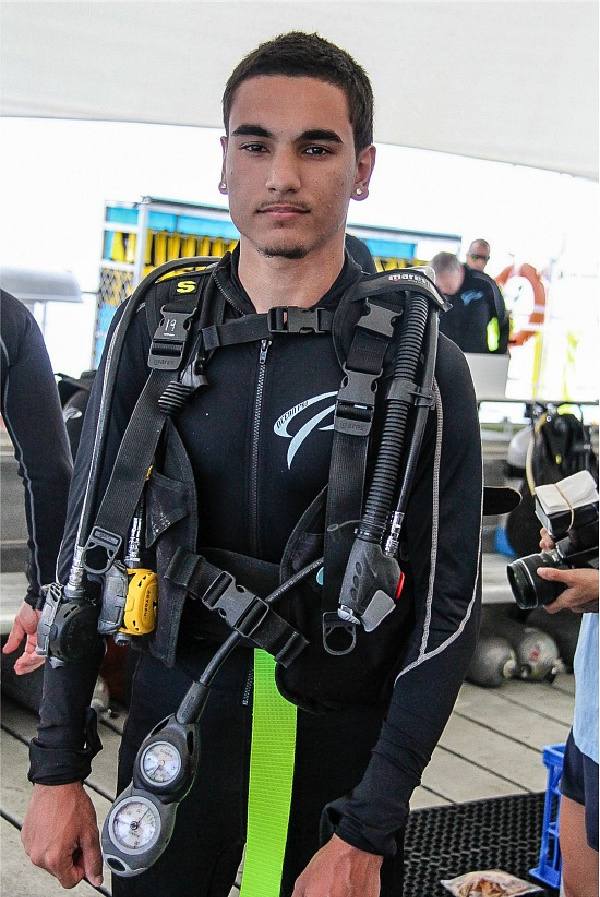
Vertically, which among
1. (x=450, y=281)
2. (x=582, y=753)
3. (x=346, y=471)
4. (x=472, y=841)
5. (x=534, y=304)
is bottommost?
(x=472, y=841)

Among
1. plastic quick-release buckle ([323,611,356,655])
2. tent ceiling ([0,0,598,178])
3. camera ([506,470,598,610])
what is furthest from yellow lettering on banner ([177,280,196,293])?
tent ceiling ([0,0,598,178])

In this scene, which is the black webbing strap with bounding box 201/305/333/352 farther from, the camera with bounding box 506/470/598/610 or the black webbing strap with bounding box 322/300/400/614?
the camera with bounding box 506/470/598/610

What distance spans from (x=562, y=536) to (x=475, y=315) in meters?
4.23

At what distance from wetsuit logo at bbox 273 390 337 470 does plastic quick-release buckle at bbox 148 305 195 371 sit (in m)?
0.19

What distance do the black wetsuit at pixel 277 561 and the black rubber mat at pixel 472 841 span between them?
5.54 feet

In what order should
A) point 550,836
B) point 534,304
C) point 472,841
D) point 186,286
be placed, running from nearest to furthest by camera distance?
point 186,286 < point 550,836 < point 472,841 < point 534,304

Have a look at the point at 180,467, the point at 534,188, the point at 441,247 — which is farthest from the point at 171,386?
the point at 534,188

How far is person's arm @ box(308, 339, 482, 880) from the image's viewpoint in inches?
57.5

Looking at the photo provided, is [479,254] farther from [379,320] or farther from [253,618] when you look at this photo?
[253,618]

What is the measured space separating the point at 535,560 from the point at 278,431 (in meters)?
0.81

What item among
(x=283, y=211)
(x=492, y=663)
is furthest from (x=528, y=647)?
(x=283, y=211)

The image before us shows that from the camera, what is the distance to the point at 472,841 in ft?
11.3

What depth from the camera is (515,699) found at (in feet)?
16.3

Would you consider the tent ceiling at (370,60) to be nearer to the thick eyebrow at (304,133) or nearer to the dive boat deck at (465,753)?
the thick eyebrow at (304,133)
